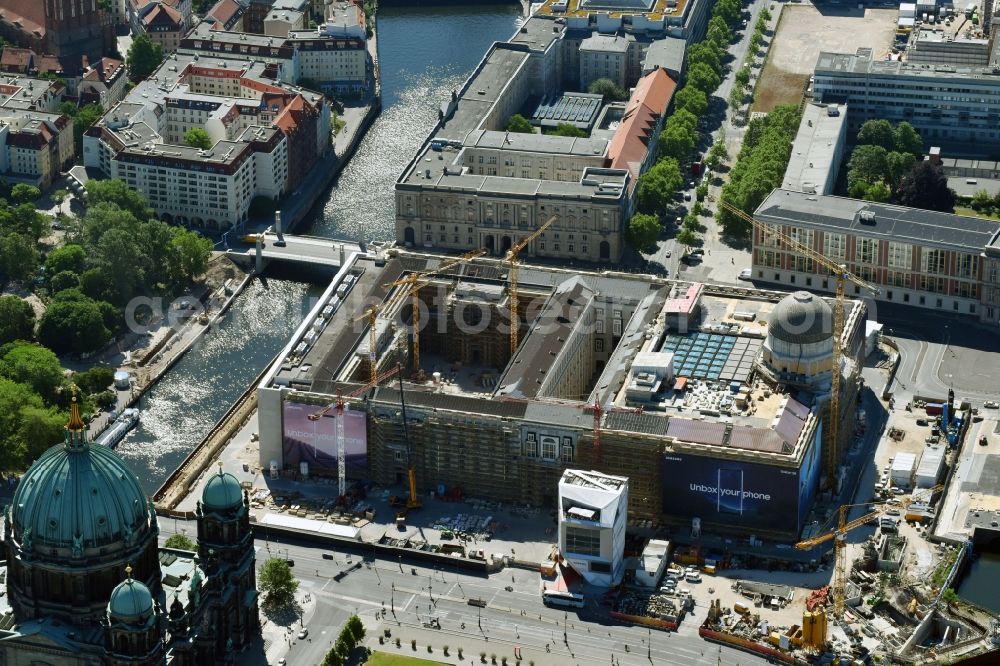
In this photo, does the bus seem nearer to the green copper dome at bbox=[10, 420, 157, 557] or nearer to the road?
the road

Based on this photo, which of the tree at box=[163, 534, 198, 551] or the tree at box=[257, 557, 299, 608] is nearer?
the tree at box=[257, 557, 299, 608]

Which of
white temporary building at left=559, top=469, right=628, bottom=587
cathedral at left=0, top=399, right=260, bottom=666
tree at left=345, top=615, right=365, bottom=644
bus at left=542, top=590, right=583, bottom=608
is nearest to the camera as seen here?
cathedral at left=0, top=399, right=260, bottom=666

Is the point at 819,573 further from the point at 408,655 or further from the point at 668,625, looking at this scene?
the point at 408,655

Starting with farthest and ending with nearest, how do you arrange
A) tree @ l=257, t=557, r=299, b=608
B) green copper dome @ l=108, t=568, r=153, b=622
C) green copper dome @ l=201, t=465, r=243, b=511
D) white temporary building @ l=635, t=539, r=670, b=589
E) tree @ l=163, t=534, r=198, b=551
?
white temporary building @ l=635, t=539, r=670, b=589 < tree @ l=163, t=534, r=198, b=551 < tree @ l=257, t=557, r=299, b=608 < green copper dome @ l=201, t=465, r=243, b=511 < green copper dome @ l=108, t=568, r=153, b=622

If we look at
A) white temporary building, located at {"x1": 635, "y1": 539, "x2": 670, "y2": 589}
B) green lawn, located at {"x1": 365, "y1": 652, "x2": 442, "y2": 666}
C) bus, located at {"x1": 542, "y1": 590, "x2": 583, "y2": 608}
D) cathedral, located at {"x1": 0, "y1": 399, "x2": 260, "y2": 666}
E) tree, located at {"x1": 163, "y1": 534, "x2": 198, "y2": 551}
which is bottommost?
green lawn, located at {"x1": 365, "y1": 652, "x2": 442, "y2": 666}

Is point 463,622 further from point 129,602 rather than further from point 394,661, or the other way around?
point 129,602

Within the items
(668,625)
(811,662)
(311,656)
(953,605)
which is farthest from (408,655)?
(953,605)

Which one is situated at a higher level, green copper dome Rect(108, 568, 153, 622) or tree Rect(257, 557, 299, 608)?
green copper dome Rect(108, 568, 153, 622)

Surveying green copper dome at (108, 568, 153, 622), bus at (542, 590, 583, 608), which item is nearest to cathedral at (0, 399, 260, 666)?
green copper dome at (108, 568, 153, 622)
